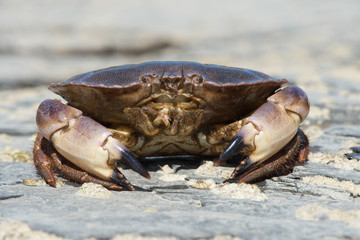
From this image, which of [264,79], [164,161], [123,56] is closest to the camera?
[264,79]

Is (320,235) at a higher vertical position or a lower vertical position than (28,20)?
higher

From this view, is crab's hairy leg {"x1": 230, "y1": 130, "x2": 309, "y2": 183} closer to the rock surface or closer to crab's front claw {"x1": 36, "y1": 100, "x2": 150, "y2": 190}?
the rock surface

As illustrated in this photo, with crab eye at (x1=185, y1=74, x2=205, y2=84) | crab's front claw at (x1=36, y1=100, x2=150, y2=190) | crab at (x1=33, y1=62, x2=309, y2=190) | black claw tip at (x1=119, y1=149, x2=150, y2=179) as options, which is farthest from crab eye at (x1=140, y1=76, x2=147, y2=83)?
black claw tip at (x1=119, y1=149, x2=150, y2=179)

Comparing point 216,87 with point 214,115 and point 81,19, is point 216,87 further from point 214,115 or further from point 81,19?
point 81,19

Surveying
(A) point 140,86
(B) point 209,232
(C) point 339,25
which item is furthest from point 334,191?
(C) point 339,25

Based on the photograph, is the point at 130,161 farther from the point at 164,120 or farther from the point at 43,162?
the point at 43,162

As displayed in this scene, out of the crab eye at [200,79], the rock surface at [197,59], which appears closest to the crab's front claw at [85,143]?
the rock surface at [197,59]

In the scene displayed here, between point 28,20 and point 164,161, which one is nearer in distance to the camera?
point 164,161

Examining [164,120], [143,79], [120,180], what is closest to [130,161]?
[120,180]

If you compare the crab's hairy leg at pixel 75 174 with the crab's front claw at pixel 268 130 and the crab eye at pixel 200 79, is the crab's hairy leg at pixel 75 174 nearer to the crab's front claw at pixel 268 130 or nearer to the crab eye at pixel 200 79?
the crab's front claw at pixel 268 130
